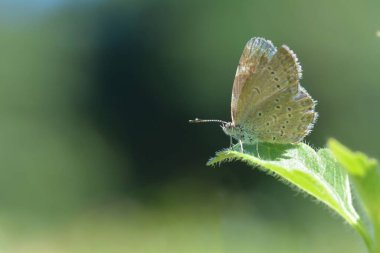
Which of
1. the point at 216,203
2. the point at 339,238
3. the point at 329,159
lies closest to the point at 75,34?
the point at 216,203

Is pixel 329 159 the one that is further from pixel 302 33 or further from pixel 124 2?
pixel 124 2

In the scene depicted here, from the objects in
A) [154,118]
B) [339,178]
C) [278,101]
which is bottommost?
[339,178]

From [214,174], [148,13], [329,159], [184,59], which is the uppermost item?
[148,13]

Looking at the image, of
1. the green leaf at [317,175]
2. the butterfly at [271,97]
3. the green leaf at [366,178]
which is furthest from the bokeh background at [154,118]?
the green leaf at [366,178]

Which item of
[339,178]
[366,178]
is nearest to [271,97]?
[339,178]

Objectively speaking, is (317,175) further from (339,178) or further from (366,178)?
(366,178)

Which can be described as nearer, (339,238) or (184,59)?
(339,238)

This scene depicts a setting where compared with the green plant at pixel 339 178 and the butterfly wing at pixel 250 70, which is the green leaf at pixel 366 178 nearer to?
the green plant at pixel 339 178
